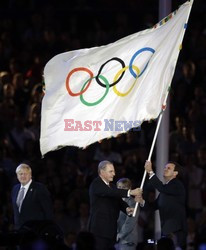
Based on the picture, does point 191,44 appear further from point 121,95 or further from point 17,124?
point 121,95

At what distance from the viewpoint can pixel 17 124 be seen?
21750 mm

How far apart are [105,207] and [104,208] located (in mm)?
24

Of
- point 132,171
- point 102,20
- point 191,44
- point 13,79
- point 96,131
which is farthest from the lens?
point 102,20

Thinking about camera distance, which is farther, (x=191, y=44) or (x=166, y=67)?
(x=191, y=44)

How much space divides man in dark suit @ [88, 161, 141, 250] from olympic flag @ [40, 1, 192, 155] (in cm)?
53

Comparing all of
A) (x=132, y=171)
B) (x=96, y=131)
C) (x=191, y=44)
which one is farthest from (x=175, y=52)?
(x=191, y=44)

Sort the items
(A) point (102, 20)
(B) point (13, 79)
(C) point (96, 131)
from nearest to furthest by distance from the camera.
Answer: (C) point (96, 131) < (B) point (13, 79) < (A) point (102, 20)

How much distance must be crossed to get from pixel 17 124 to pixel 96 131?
5080 millimetres

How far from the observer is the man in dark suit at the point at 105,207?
1675 cm

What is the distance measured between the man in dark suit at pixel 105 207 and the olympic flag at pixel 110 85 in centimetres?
53

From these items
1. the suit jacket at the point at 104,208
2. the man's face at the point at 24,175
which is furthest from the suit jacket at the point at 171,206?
the man's face at the point at 24,175

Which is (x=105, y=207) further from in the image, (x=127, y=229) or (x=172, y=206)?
(x=172, y=206)

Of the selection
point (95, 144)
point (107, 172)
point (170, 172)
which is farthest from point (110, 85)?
point (95, 144)

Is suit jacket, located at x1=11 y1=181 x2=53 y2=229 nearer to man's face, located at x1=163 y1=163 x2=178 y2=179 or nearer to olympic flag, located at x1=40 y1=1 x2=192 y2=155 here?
olympic flag, located at x1=40 y1=1 x2=192 y2=155
